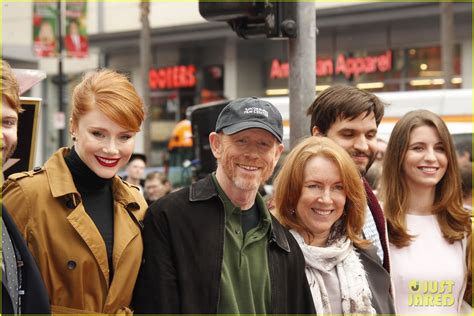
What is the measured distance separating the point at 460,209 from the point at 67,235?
7.31 ft

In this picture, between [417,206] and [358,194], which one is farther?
[417,206]

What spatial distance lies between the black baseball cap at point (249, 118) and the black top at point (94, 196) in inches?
21.7

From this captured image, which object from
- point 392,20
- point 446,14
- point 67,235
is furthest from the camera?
point 392,20

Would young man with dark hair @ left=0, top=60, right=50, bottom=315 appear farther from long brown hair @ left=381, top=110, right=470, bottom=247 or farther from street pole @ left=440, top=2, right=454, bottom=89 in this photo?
street pole @ left=440, top=2, right=454, bottom=89

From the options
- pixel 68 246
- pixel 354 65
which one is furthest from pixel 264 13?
pixel 354 65

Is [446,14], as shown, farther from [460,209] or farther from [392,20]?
[460,209]

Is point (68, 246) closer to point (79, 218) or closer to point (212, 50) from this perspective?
point (79, 218)

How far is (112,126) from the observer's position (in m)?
2.95

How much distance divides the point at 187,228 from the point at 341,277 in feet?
2.53

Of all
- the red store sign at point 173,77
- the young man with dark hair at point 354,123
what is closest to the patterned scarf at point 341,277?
the young man with dark hair at point 354,123

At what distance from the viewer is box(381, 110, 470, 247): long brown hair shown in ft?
13.1

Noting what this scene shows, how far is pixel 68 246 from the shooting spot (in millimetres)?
2834

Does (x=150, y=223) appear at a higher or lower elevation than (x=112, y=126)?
lower

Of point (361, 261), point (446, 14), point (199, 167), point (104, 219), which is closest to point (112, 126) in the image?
point (104, 219)
